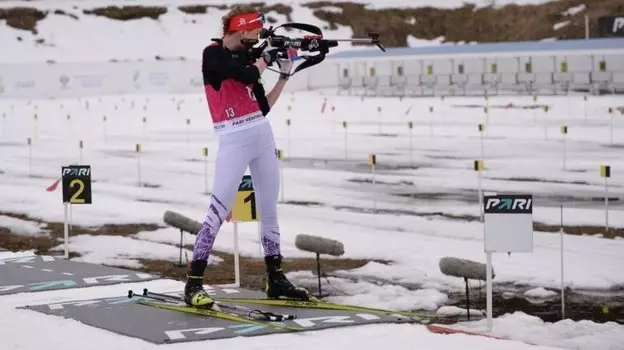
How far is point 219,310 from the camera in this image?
9273mm

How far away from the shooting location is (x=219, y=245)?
1622 cm

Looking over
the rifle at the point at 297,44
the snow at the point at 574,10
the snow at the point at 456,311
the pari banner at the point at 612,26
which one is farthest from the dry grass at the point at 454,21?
the rifle at the point at 297,44

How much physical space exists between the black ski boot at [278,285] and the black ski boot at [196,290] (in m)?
0.62

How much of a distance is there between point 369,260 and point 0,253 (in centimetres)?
449

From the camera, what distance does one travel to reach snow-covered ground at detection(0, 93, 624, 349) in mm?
12930

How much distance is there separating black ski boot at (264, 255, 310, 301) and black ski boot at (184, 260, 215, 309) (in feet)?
2.02

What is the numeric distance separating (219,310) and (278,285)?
724mm

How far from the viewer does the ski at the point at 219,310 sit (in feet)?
29.1

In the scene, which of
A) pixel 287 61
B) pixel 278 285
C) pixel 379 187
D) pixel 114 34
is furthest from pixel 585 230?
pixel 114 34

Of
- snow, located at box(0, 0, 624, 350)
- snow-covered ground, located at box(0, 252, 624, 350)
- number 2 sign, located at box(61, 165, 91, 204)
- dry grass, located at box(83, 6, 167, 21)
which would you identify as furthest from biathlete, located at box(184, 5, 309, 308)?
dry grass, located at box(83, 6, 167, 21)

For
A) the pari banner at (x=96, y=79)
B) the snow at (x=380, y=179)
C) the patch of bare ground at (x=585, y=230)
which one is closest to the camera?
the snow at (x=380, y=179)

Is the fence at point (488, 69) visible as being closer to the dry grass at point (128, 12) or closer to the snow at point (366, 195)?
the snow at point (366, 195)

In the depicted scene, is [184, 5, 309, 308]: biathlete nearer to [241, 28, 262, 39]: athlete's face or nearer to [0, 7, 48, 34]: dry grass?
[241, 28, 262, 39]: athlete's face

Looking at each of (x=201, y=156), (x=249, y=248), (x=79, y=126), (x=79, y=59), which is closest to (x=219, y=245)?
(x=249, y=248)
